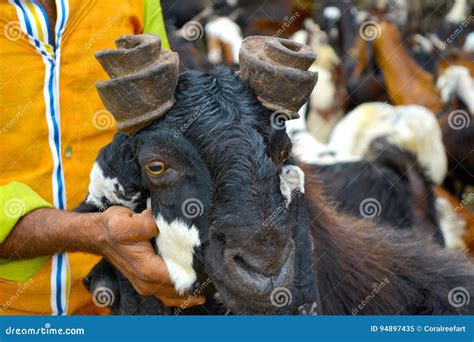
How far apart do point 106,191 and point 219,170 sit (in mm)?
584

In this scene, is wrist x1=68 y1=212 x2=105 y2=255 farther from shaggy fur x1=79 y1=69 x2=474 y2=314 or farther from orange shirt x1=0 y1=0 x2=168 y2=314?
orange shirt x1=0 y1=0 x2=168 y2=314

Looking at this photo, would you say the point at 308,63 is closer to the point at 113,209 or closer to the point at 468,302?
the point at 113,209

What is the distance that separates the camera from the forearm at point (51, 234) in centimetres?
338

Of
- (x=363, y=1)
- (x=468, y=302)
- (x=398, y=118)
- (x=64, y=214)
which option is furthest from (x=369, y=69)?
(x=64, y=214)

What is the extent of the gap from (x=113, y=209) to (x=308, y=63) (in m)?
0.96

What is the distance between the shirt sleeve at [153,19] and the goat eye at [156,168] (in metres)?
1.16
